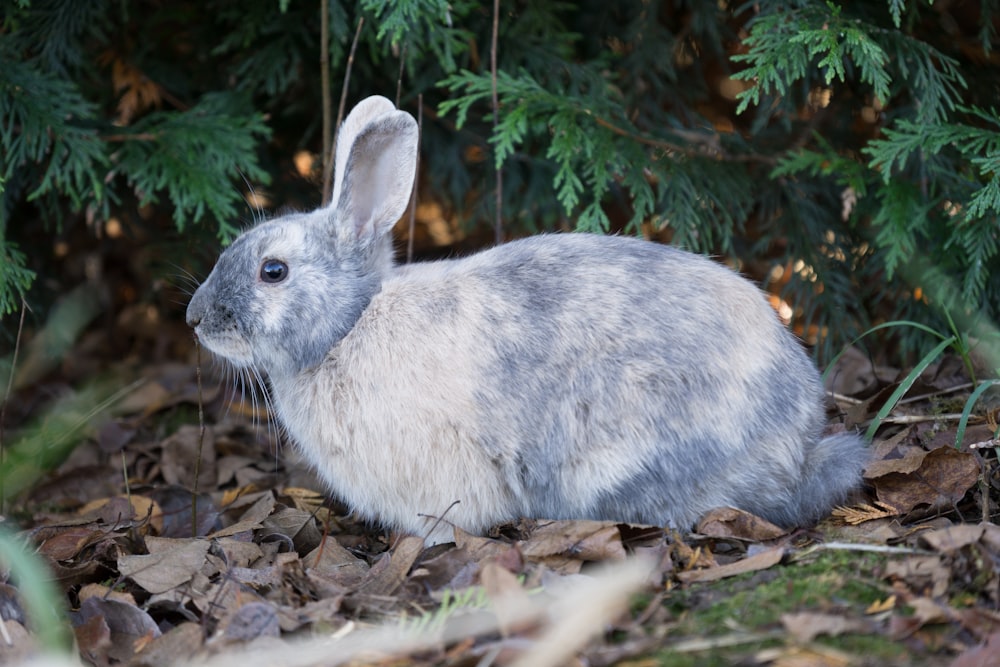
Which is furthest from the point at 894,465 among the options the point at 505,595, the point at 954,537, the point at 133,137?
the point at 133,137

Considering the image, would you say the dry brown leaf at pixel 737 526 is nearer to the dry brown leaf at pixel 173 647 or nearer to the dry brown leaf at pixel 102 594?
the dry brown leaf at pixel 173 647

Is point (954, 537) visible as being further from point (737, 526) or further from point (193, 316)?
point (193, 316)

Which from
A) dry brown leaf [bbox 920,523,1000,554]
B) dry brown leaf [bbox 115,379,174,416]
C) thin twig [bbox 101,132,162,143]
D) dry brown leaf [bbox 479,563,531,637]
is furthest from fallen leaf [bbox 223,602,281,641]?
dry brown leaf [bbox 115,379,174,416]

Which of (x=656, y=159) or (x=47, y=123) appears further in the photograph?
(x=656, y=159)

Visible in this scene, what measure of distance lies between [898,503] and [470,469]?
4.89ft

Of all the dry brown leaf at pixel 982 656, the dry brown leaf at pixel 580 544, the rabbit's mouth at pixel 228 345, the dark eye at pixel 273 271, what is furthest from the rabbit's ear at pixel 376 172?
the dry brown leaf at pixel 982 656

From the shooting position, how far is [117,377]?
6234 mm

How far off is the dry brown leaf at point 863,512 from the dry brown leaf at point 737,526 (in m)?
0.26

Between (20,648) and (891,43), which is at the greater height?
(891,43)

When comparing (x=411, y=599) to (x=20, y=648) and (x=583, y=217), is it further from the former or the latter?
(x=583, y=217)

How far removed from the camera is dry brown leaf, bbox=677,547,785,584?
10.5 feet

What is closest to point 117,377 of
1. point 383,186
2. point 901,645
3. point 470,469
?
point 383,186

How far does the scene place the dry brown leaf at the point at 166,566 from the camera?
3.45 metres

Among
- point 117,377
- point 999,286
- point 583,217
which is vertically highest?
point 583,217
